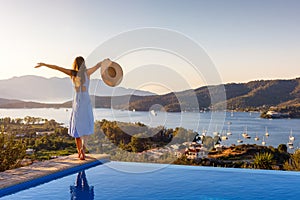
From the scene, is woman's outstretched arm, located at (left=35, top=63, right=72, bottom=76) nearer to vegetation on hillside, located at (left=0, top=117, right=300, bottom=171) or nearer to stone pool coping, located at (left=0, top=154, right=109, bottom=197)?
stone pool coping, located at (left=0, top=154, right=109, bottom=197)

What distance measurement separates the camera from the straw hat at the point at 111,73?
4457mm

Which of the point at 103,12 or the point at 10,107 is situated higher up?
the point at 103,12

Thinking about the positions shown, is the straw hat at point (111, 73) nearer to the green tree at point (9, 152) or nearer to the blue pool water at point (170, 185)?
the blue pool water at point (170, 185)

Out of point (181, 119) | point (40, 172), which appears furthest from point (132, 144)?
point (40, 172)

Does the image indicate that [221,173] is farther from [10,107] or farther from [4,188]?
[10,107]

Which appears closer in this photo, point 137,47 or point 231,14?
point 137,47

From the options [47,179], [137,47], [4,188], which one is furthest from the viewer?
[137,47]

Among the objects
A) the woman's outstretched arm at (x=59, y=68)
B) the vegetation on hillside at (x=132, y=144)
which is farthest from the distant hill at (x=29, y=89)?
the woman's outstretched arm at (x=59, y=68)

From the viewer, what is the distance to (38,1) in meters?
8.55

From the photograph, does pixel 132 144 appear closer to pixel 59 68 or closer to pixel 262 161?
pixel 262 161

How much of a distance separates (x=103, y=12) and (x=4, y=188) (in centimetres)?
751

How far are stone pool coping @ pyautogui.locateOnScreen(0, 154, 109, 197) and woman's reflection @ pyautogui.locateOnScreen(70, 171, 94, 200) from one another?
27 cm

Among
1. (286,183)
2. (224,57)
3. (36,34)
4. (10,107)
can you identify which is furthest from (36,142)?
(224,57)

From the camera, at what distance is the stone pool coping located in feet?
11.3
